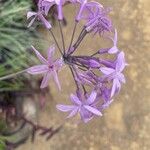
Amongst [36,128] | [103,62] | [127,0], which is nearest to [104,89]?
[103,62]

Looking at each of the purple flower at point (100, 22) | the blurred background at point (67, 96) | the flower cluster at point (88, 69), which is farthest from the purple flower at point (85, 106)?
the blurred background at point (67, 96)

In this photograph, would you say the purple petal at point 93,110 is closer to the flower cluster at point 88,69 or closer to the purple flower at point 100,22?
the flower cluster at point 88,69

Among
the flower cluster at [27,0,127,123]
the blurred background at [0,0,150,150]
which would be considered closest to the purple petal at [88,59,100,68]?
the flower cluster at [27,0,127,123]

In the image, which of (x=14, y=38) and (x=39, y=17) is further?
(x=14, y=38)

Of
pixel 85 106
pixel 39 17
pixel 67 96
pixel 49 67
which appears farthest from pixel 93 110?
pixel 67 96

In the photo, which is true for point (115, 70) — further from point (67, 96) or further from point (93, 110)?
point (67, 96)

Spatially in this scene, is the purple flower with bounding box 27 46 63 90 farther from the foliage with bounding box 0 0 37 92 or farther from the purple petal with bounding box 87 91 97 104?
the foliage with bounding box 0 0 37 92

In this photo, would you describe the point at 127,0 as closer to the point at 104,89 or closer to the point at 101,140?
the point at 101,140

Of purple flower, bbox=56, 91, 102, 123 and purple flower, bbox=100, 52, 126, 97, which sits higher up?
purple flower, bbox=100, 52, 126, 97
